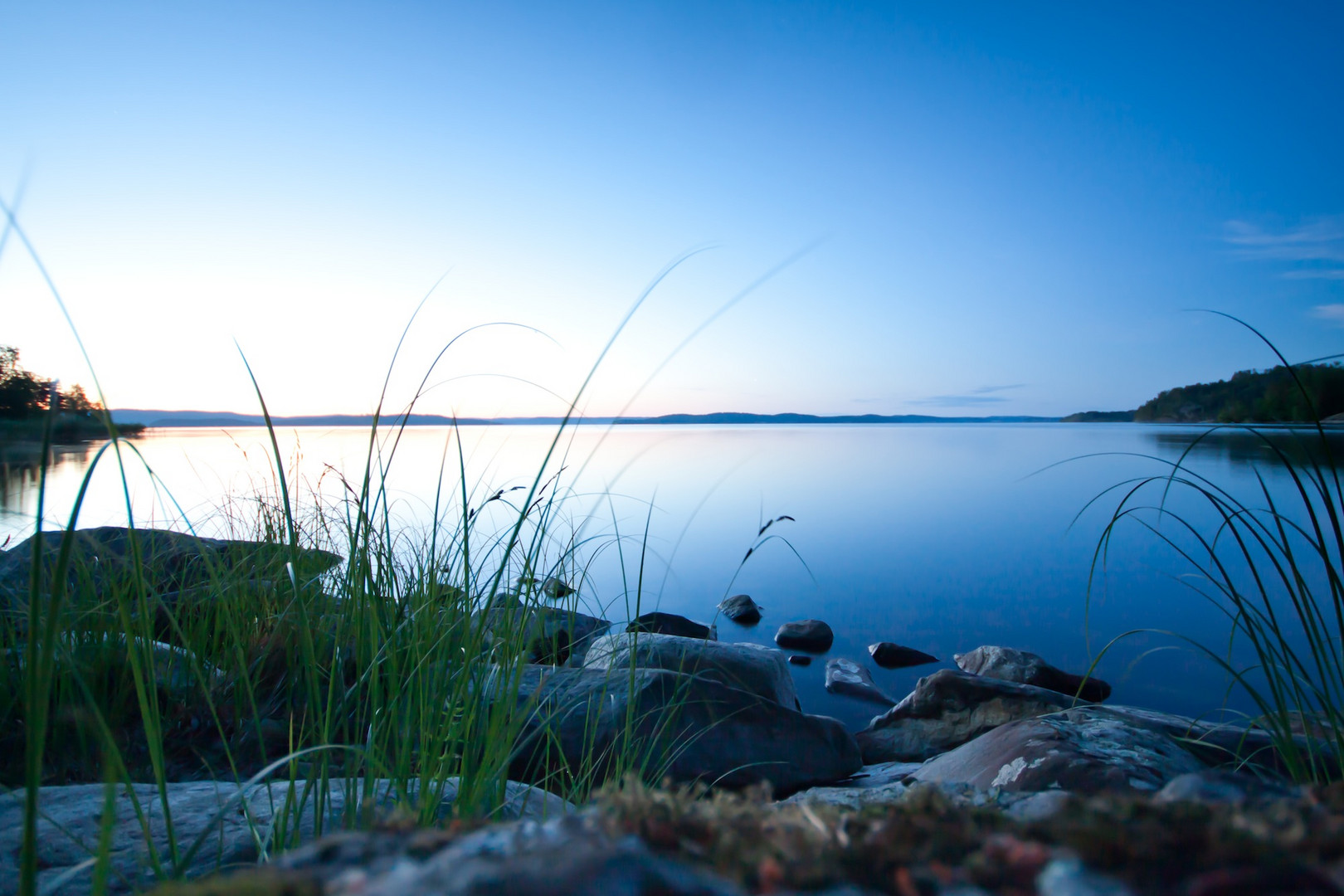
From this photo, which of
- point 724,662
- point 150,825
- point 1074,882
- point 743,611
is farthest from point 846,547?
point 1074,882

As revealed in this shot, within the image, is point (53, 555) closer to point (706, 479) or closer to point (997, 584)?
point (997, 584)

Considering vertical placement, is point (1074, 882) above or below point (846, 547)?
above

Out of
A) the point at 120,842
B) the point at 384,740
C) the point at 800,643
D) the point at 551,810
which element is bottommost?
the point at 800,643

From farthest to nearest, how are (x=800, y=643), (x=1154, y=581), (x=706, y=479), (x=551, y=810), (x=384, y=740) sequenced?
1. (x=706, y=479)
2. (x=1154, y=581)
3. (x=800, y=643)
4. (x=551, y=810)
5. (x=384, y=740)

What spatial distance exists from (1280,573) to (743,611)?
609 centimetres

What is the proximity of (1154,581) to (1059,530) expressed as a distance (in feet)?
9.42

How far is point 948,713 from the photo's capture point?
4270 millimetres

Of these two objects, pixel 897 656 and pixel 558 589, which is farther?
pixel 897 656

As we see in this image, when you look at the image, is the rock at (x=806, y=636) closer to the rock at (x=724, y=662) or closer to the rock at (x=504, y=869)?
the rock at (x=724, y=662)

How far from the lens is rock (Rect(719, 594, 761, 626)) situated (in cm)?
741

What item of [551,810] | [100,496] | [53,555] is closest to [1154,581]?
[551,810]

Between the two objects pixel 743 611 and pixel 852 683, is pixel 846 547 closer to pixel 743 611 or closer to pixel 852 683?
pixel 743 611

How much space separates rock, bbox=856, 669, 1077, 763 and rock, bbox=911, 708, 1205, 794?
1202mm

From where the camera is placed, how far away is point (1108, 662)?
613 centimetres
